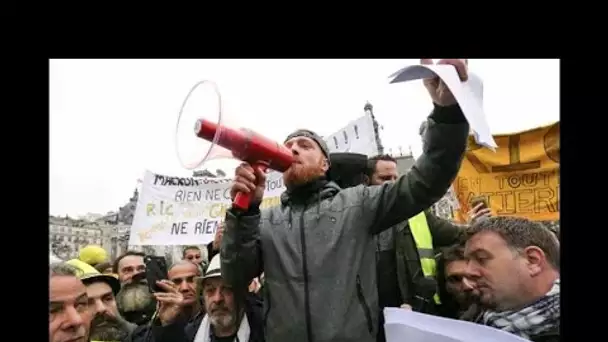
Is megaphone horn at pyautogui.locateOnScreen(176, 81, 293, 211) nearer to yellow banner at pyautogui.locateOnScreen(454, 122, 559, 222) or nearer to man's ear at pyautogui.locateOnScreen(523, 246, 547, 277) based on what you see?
yellow banner at pyautogui.locateOnScreen(454, 122, 559, 222)

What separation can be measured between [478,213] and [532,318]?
537 mm

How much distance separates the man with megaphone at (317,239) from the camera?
3.51 metres

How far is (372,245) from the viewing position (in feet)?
11.9

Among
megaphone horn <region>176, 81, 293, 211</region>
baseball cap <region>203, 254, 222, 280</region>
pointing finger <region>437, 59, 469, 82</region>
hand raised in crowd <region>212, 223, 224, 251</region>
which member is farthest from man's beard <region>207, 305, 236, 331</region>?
pointing finger <region>437, 59, 469, 82</region>

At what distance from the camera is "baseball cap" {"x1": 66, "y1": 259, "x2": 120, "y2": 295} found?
380 centimetres

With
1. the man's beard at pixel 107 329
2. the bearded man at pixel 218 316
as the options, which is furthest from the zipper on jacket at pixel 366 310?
the man's beard at pixel 107 329

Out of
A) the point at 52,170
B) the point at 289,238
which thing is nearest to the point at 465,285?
the point at 289,238

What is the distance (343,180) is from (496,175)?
704 millimetres

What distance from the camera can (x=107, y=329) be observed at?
3.82 m

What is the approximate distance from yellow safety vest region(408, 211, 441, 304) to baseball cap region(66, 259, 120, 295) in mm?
1423

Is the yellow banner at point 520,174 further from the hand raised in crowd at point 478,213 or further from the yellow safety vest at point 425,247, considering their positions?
the yellow safety vest at point 425,247

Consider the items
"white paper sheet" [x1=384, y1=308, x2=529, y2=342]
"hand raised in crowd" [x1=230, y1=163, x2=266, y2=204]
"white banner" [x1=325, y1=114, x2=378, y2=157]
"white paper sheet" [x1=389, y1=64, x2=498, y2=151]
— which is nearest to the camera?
"white paper sheet" [x1=389, y1=64, x2=498, y2=151]

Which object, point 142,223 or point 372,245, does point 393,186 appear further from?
point 142,223

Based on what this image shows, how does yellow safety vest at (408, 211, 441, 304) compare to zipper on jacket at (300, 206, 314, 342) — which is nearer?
zipper on jacket at (300, 206, 314, 342)
